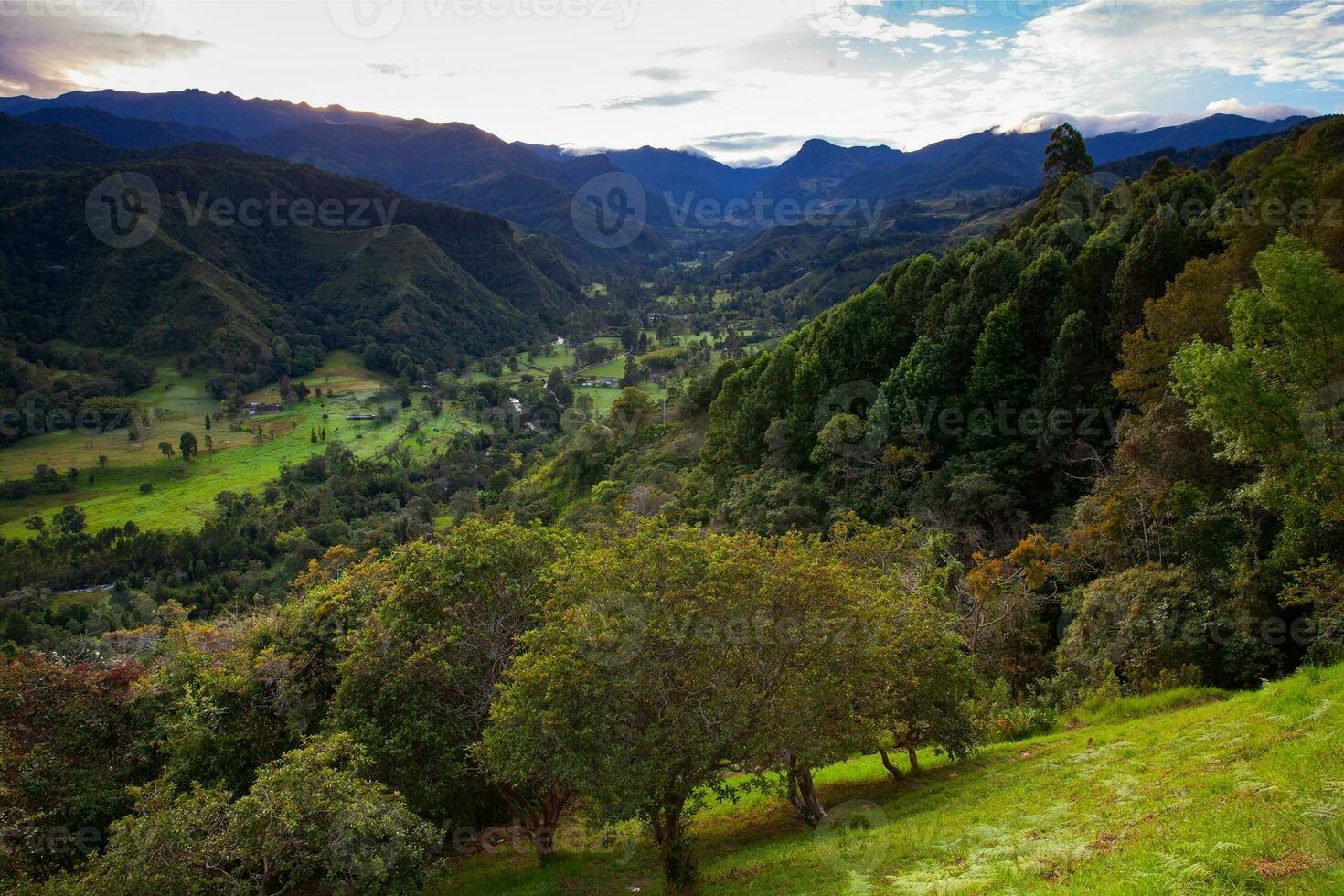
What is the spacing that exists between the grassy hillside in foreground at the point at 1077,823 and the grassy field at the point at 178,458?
91428 millimetres

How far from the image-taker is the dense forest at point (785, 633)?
45.5 feet

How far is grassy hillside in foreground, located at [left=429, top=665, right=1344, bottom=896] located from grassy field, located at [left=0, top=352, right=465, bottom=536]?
91.4 metres

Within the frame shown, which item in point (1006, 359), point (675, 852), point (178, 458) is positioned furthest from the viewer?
point (178, 458)

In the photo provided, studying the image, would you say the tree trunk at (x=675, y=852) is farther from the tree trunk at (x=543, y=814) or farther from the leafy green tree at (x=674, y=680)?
the tree trunk at (x=543, y=814)

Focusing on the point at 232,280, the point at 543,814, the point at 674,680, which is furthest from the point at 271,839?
the point at 232,280

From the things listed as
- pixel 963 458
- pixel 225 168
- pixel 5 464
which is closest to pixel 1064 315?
pixel 963 458

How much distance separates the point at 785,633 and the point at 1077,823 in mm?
5816

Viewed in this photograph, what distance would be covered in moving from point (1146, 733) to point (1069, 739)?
234cm

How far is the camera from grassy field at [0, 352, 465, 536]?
93.1m

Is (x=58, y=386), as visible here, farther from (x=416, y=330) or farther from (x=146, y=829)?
(x=146, y=829)
